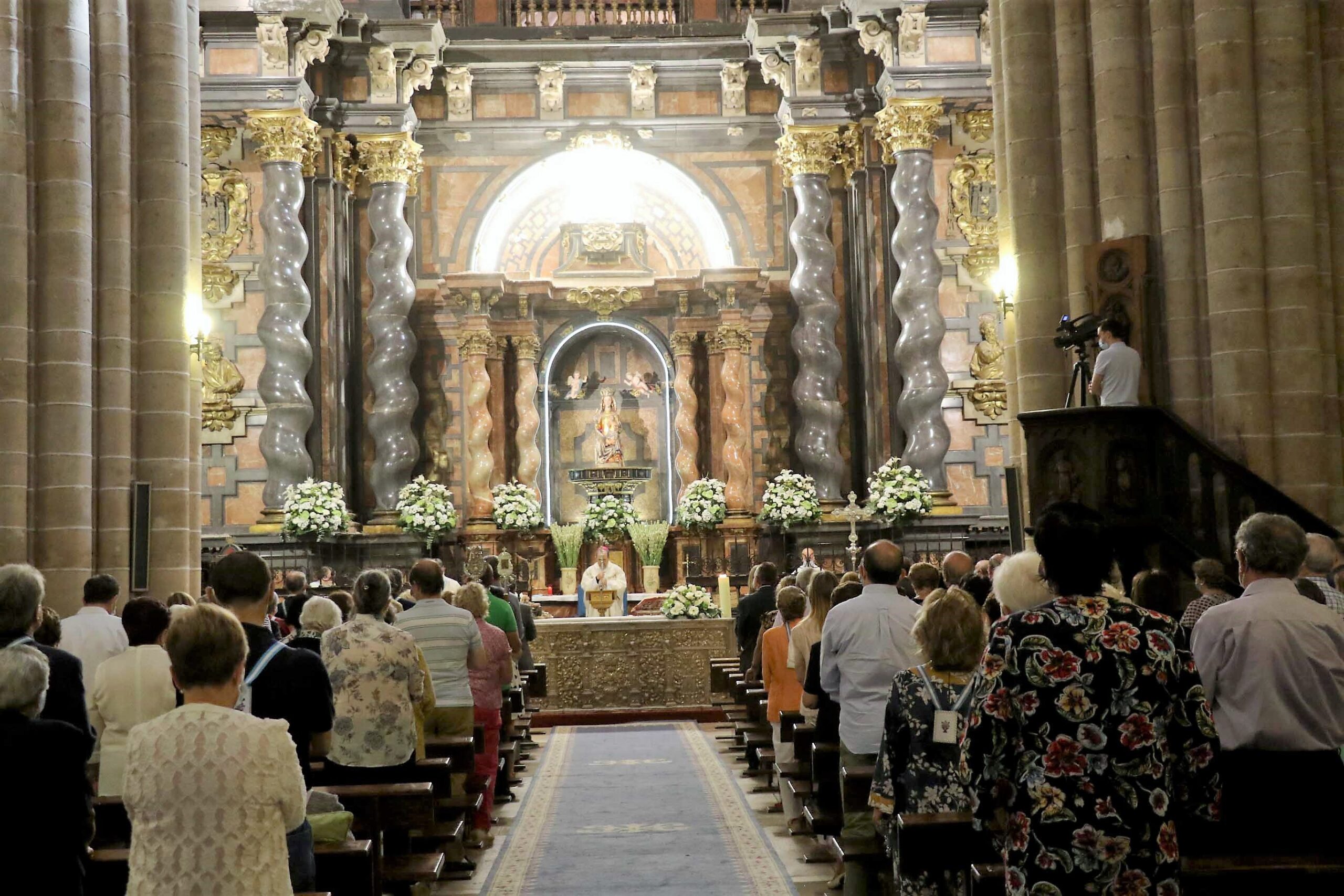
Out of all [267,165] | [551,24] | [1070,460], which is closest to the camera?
[1070,460]

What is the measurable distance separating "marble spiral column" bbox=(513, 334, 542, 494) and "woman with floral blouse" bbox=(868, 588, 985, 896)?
18732 millimetres

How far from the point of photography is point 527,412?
24188 mm

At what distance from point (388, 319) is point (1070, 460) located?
14.3m

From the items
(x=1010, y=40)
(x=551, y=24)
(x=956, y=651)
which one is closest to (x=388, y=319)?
(x=551, y=24)

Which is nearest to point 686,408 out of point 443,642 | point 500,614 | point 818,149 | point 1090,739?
point 818,149

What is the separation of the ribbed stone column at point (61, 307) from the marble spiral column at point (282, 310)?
31.4 ft

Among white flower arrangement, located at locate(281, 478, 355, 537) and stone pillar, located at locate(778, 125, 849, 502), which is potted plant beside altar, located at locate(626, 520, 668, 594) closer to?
stone pillar, located at locate(778, 125, 849, 502)

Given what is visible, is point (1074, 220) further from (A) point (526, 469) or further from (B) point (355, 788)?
(A) point (526, 469)

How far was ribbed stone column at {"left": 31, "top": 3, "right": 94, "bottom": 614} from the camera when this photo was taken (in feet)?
39.9

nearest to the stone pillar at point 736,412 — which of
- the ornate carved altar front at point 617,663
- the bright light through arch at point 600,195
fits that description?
the bright light through arch at point 600,195

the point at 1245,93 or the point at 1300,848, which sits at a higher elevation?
the point at 1245,93

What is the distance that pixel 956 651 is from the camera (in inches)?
215

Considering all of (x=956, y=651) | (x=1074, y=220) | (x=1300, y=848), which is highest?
(x=1074, y=220)

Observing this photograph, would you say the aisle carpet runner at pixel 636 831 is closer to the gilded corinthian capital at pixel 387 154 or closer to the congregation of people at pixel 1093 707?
the congregation of people at pixel 1093 707
